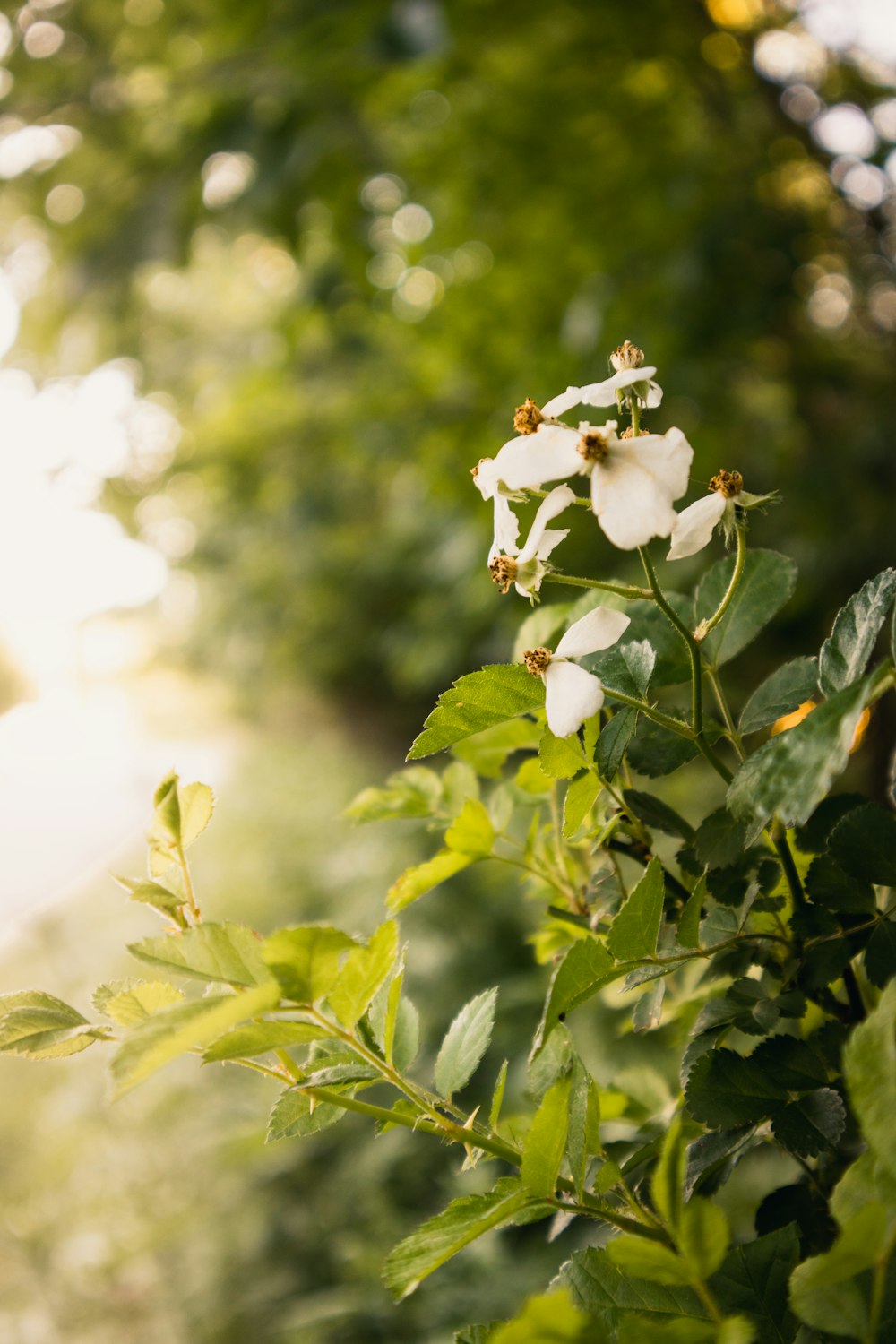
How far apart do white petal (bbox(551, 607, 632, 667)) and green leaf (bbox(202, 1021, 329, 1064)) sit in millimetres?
128

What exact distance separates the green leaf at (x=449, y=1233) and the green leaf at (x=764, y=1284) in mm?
53

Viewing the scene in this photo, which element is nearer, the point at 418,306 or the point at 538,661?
the point at 538,661

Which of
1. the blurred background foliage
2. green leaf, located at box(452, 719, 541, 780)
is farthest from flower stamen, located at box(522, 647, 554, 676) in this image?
the blurred background foliage

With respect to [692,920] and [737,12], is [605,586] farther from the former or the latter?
[737,12]

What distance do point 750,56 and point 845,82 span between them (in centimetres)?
29

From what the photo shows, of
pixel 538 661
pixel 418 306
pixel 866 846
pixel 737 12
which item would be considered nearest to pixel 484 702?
pixel 538 661

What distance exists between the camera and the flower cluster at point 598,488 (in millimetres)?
249

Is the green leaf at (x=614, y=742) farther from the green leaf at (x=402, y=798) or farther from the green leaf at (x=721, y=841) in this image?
the green leaf at (x=402, y=798)

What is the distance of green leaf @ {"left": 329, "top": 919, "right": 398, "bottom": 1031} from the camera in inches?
10.1

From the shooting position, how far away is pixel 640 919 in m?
0.27

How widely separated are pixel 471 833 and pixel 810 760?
17 cm

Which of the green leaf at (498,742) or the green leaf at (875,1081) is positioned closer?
the green leaf at (875,1081)

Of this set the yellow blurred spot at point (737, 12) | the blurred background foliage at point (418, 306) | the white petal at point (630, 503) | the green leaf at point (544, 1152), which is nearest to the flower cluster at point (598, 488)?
the white petal at point (630, 503)

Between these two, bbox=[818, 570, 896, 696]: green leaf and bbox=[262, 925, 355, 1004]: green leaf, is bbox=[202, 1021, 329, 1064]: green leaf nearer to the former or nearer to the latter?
bbox=[262, 925, 355, 1004]: green leaf
